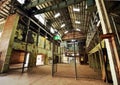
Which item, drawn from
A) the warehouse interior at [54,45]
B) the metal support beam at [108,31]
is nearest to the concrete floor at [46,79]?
the warehouse interior at [54,45]

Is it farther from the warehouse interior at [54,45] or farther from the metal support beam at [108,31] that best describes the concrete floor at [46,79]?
the metal support beam at [108,31]

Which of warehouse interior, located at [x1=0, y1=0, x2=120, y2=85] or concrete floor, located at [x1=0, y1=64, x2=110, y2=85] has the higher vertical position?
warehouse interior, located at [x1=0, y1=0, x2=120, y2=85]

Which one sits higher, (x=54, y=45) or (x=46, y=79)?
(x=54, y=45)

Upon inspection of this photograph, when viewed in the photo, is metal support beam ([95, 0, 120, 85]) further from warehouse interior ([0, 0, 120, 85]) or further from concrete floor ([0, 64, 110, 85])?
concrete floor ([0, 64, 110, 85])

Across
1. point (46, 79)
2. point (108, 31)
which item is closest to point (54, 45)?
point (46, 79)

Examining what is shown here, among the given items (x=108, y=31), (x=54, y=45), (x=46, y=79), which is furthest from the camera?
(x=54, y=45)

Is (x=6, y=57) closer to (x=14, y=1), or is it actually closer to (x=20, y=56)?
(x=14, y=1)

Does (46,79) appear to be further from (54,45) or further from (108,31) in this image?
(108,31)

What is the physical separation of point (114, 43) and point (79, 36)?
1692cm

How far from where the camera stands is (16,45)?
6.48 meters

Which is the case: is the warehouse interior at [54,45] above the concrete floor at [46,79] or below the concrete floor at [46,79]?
above

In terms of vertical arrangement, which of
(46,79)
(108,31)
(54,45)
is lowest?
(46,79)

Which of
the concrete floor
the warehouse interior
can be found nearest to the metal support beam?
the warehouse interior

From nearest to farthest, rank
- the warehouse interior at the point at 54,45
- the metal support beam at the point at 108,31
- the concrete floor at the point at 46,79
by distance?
the metal support beam at the point at 108,31 → the warehouse interior at the point at 54,45 → the concrete floor at the point at 46,79
